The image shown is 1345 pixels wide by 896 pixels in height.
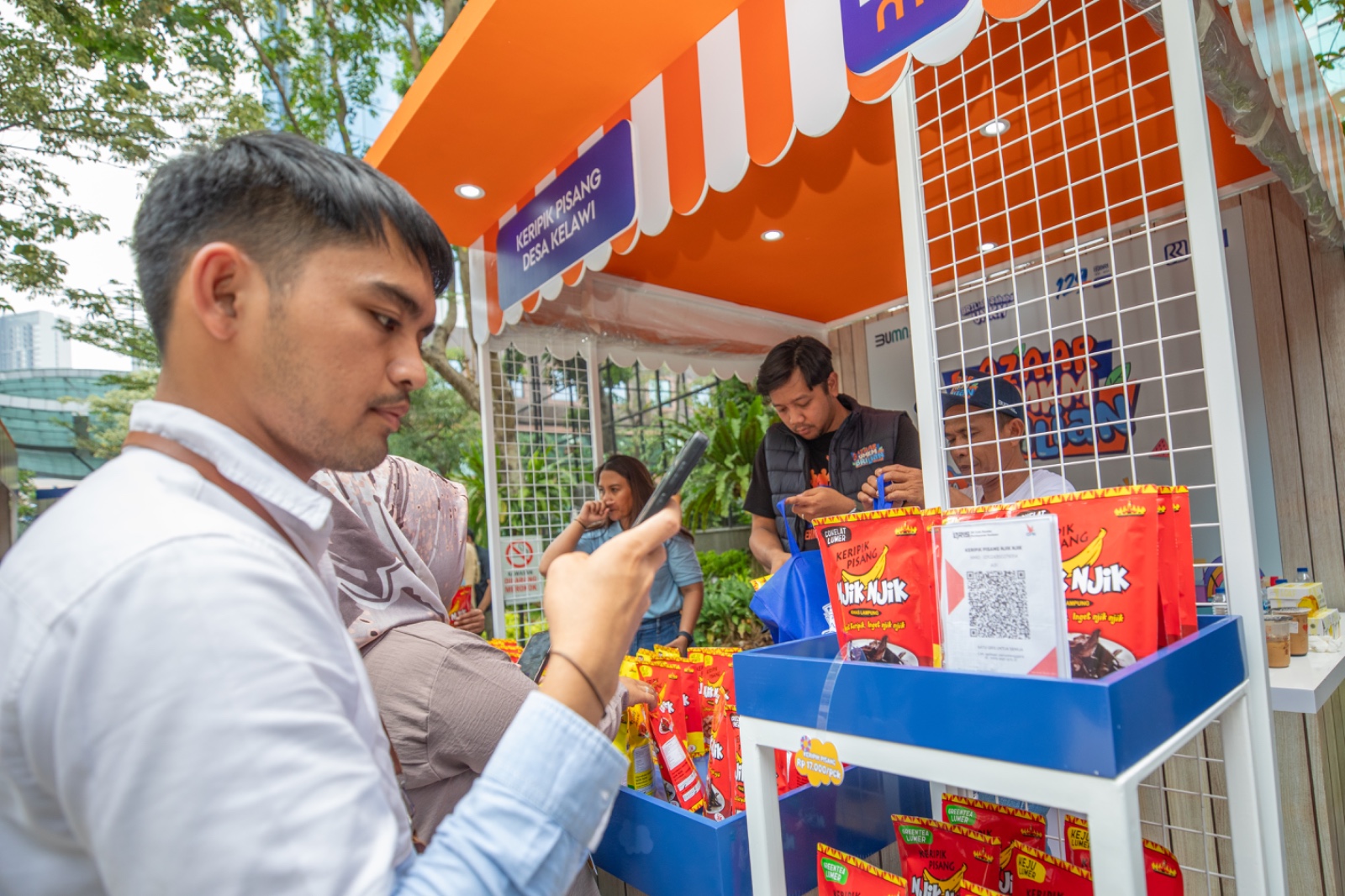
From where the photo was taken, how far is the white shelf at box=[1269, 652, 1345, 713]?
1.79m

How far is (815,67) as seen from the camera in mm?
2078

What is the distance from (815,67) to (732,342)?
3.60 metres

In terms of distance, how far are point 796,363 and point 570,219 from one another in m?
1.16

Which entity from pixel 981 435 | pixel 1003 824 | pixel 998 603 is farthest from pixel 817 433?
pixel 998 603

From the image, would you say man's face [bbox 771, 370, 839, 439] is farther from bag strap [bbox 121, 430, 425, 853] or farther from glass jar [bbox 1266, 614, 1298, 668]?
bag strap [bbox 121, 430, 425, 853]

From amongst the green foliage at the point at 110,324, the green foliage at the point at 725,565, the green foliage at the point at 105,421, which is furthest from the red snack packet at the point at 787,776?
the green foliage at the point at 105,421

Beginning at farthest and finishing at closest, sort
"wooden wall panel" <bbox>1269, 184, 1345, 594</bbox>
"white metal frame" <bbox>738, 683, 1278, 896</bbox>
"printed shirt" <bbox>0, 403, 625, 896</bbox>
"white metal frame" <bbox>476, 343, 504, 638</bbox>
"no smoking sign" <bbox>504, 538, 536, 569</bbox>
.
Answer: "no smoking sign" <bbox>504, 538, 536, 569</bbox> < "white metal frame" <bbox>476, 343, 504, 638</bbox> < "wooden wall panel" <bbox>1269, 184, 1345, 594</bbox> < "white metal frame" <bbox>738, 683, 1278, 896</bbox> < "printed shirt" <bbox>0, 403, 625, 896</bbox>

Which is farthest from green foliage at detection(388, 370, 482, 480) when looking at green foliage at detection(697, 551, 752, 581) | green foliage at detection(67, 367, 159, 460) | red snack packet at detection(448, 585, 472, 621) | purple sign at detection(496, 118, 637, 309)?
red snack packet at detection(448, 585, 472, 621)

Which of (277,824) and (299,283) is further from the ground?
(299,283)

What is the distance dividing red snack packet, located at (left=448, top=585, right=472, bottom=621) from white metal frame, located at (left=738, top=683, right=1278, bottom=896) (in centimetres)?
109

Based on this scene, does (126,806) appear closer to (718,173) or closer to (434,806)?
(434,806)

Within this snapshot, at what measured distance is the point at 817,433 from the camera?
3.14 metres

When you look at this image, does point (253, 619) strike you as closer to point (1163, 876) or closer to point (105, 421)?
point (1163, 876)

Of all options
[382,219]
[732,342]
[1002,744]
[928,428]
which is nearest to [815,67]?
[928,428]
